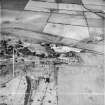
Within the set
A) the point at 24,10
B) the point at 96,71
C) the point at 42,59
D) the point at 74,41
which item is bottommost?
the point at 96,71

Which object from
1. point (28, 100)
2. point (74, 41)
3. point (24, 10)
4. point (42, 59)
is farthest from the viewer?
point (24, 10)

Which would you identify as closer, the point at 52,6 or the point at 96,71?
the point at 96,71

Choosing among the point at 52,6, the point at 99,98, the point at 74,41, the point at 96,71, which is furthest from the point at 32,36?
the point at 99,98

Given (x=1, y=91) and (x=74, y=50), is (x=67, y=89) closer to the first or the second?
(x=74, y=50)

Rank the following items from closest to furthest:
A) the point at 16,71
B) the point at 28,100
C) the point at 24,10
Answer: the point at 28,100 → the point at 16,71 → the point at 24,10

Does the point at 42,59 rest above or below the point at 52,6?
below

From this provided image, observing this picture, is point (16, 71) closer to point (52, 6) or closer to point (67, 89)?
point (67, 89)
